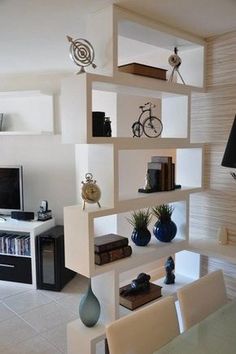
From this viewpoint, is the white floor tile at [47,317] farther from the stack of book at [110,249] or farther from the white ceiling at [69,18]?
the white ceiling at [69,18]

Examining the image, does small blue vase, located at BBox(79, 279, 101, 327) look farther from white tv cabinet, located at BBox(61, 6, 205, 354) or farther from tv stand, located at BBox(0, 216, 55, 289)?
tv stand, located at BBox(0, 216, 55, 289)

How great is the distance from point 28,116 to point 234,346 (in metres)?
3.46

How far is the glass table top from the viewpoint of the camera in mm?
1356

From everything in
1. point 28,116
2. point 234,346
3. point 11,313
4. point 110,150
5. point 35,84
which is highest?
Answer: point 35,84

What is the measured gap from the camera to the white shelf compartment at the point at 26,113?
3.94 metres

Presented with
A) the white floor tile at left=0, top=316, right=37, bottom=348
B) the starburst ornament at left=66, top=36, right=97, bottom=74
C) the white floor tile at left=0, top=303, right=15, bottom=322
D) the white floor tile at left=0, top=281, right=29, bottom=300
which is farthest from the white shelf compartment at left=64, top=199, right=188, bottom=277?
the white floor tile at left=0, top=281, right=29, bottom=300

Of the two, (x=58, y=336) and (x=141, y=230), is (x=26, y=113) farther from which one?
(x=58, y=336)

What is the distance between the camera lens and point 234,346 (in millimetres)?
1381

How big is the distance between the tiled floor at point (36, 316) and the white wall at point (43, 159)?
0.94 meters

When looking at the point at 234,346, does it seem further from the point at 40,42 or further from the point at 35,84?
the point at 35,84

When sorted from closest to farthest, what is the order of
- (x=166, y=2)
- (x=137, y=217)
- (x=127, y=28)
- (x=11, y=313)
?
1. (x=166, y=2)
2. (x=127, y=28)
3. (x=137, y=217)
4. (x=11, y=313)

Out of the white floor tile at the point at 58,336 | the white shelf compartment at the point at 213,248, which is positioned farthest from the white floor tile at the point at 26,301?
the white shelf compartment at the point at 213,248

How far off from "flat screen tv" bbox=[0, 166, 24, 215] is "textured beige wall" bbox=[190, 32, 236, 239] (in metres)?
2.15

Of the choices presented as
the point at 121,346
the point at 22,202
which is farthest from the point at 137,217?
the point at 22,202
